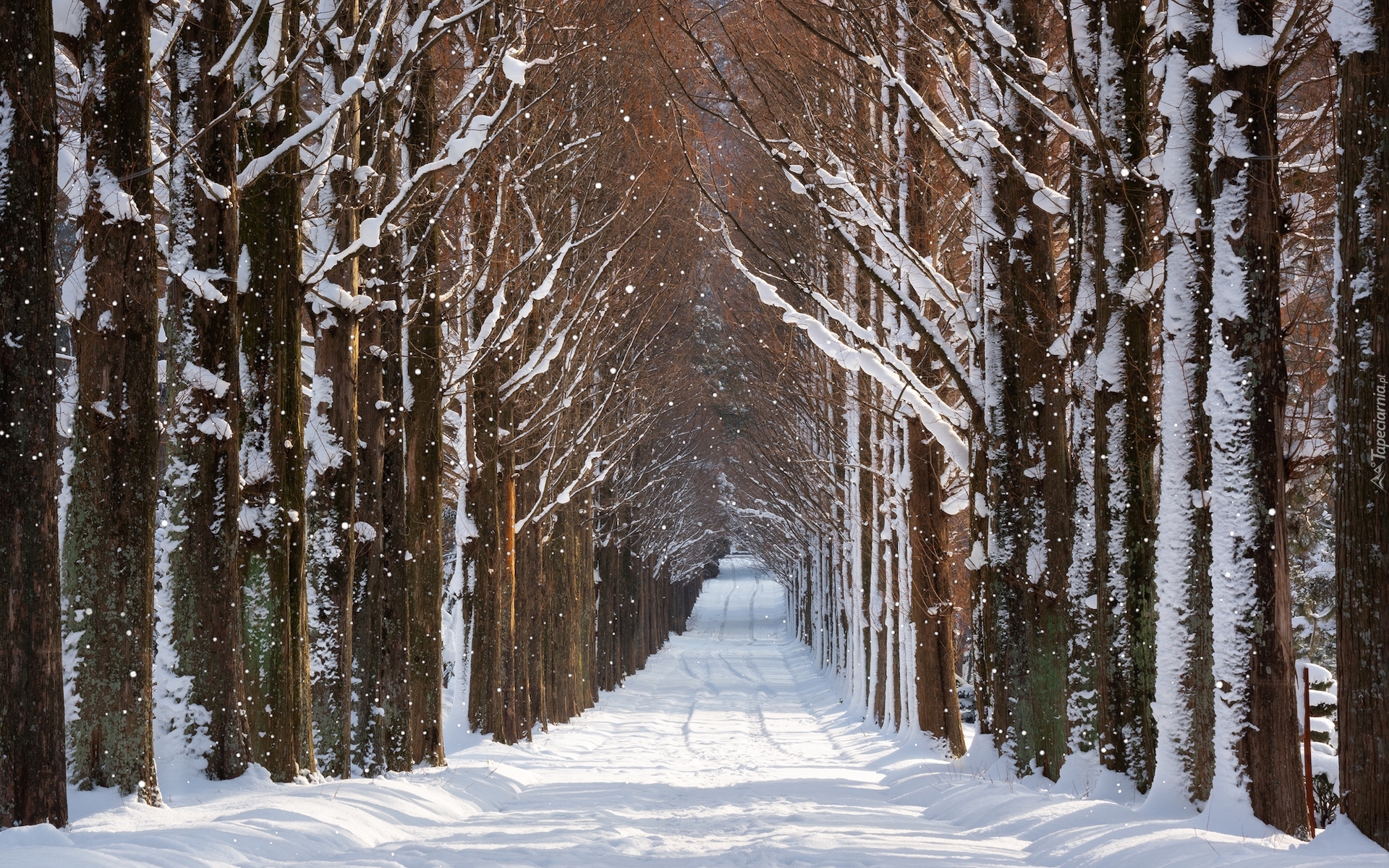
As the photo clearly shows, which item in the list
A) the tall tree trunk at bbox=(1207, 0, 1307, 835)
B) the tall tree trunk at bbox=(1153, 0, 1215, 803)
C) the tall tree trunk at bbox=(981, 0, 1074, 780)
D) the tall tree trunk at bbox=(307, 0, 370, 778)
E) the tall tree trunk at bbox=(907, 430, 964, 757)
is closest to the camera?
the tall tree trunk at bbox=(1207, 0, 1307, 835)

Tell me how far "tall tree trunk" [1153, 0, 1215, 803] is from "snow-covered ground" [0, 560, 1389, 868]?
63 cm

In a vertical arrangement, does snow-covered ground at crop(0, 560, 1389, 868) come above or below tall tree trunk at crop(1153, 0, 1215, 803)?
below

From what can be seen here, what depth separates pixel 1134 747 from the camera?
911cm

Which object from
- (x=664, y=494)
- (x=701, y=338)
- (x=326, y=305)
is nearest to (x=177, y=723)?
(x=326, y=305)

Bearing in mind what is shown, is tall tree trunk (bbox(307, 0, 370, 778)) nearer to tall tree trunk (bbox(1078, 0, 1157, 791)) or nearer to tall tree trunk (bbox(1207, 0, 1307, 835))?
tall tree trunk (bbox(1078, 0, 1157, 791))

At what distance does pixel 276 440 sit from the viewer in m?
8.94

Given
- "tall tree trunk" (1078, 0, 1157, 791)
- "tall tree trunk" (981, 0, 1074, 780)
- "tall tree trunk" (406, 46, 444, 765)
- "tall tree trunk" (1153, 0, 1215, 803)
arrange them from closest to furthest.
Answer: "tall tree trunk" (1153, 0, 1215, 803)
"tall tree trunk" (1078, 0, 1157, 791)
"tall tree trunk" (981, 0, 1074, 780)
"tall tree trunk" (406, 46, 444, 765)

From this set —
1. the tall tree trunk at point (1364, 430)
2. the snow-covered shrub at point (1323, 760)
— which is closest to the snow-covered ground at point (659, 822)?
the tall tree trunk at point (1364, 430)

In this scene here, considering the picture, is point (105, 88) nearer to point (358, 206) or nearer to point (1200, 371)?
point (358, 206)

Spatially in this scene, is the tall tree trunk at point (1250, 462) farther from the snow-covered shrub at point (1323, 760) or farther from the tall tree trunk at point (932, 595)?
the tall tree trunk at point (932, 595)

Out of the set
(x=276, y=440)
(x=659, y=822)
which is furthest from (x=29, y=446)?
(x=659, y=822)

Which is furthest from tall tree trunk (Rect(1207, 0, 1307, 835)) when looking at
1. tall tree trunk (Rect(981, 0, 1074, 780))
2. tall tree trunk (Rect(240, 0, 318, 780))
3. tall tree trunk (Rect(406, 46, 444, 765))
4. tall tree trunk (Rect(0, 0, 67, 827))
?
tall tree trunk (Rect(406, 46, 444, 765))

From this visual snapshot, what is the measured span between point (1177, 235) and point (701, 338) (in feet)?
96.6

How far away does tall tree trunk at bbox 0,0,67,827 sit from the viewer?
577cm
